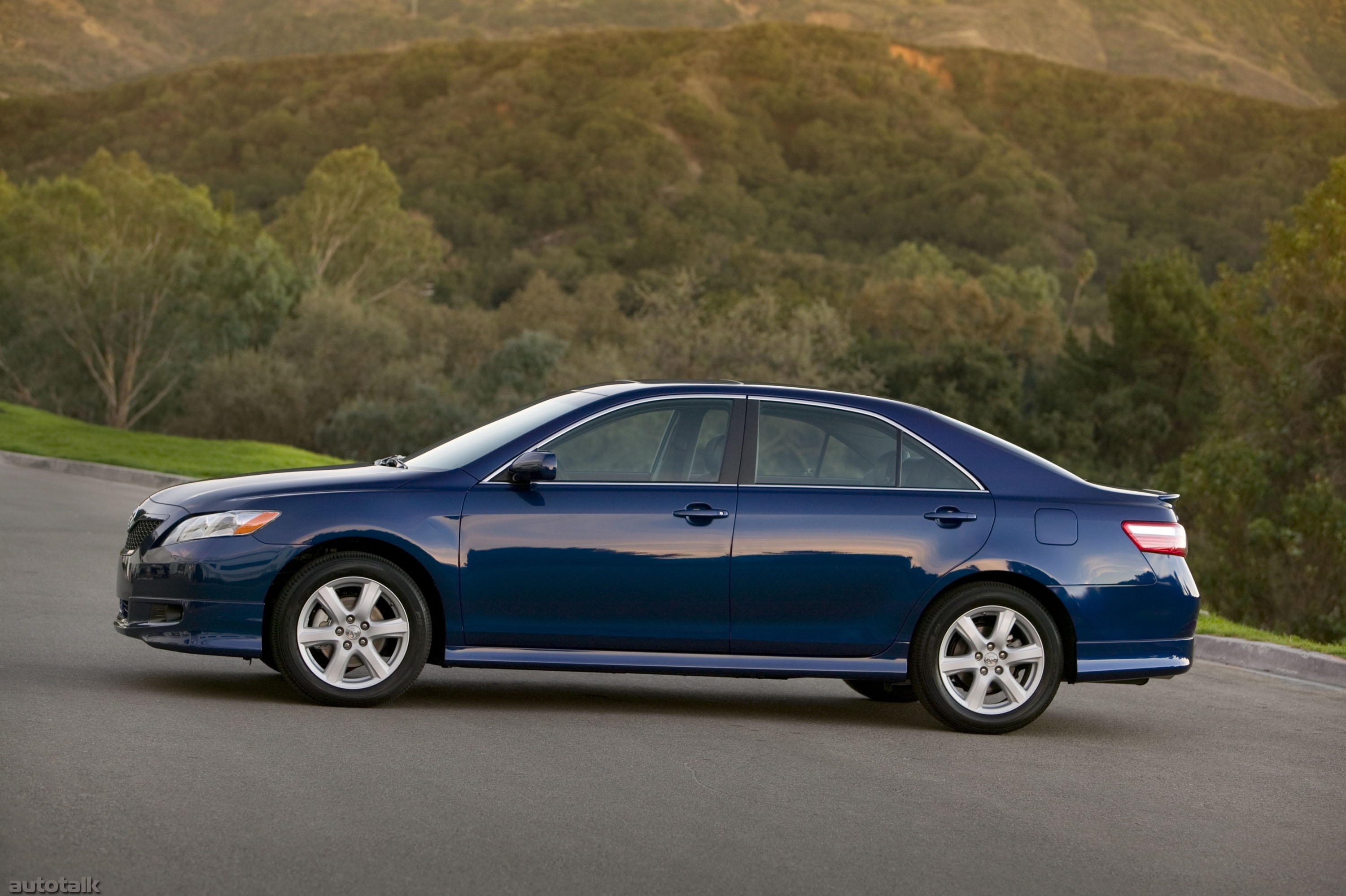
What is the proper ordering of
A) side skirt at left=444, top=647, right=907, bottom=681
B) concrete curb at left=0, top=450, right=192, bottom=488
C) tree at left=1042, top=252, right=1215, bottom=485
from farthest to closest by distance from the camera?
1. tree at left=1042, top=252, right=1215, bottom=485
2. concrete curb at left=0, top=450, right=192, bottom=488
3. side skirt at left=444, top=647, right=907, bottom=681

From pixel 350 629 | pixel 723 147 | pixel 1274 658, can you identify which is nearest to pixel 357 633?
pixel 350 629

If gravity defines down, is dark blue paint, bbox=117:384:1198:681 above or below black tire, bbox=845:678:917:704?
above

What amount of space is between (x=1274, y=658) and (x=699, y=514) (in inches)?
231

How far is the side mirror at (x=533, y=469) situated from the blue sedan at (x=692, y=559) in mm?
17

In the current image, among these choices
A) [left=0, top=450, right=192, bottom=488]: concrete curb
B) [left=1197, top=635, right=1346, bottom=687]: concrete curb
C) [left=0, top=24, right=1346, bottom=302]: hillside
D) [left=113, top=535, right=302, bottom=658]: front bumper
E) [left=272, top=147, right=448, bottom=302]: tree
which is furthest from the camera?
[left=0, top=24, right=1346, bottom=302]: hillside

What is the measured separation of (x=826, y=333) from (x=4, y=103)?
105 meters

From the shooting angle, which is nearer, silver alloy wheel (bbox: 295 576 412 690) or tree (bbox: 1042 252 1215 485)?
silver alloy wheel (bbox: 295 576 412 690)

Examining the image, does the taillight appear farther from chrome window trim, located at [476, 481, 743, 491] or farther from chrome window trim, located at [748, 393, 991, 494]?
chrome window trim, located at [476, 481, 743, 491]

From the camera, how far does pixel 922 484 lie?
27.8 feet

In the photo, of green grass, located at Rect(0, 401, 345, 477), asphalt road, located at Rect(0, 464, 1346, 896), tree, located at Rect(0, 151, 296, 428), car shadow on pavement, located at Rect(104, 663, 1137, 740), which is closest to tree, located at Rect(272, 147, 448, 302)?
tree, located at Rect(0, 151, 296, 428)

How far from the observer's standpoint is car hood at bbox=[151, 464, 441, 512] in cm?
805

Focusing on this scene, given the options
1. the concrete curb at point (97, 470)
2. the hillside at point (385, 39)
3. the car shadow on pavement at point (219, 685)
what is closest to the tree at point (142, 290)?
the concrete curb at point (97, 470)

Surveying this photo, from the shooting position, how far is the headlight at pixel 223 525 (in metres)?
7.96

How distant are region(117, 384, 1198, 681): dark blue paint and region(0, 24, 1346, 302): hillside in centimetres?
9638
